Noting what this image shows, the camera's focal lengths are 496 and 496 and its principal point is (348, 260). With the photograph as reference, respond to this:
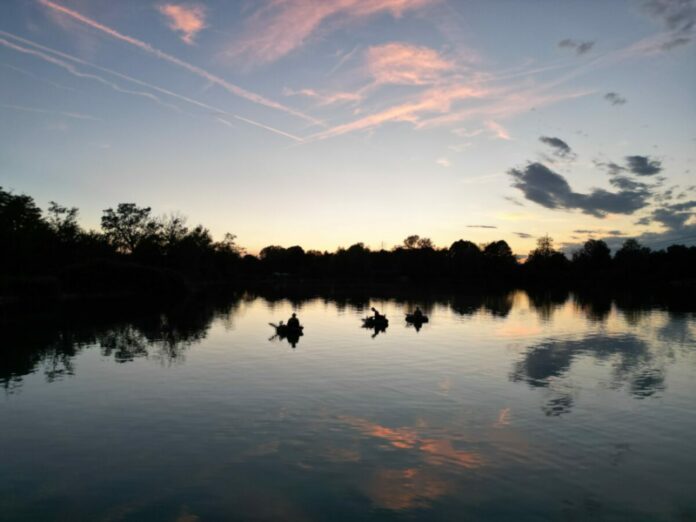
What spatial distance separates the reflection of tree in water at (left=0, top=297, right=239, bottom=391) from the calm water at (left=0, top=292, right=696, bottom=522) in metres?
0.39

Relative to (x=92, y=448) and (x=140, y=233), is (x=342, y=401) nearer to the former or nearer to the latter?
(x=92, y=448)

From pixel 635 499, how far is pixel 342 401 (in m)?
12.9

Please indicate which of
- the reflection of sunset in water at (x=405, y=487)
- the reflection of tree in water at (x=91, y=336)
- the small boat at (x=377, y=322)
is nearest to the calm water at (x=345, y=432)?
the reflection of sunset in water at (x=405, y=487)

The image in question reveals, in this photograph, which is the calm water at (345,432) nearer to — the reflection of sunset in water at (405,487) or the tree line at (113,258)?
the reflection of sunset in water at (405,487)

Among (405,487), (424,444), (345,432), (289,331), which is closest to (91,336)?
(289,331)

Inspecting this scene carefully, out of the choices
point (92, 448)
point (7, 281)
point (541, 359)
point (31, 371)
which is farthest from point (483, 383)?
point (7, 281)

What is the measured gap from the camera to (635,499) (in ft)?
46.0

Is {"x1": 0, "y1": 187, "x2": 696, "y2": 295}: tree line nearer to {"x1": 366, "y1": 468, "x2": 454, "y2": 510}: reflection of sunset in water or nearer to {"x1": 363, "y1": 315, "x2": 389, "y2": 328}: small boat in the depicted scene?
{"x1": 363, "y1": 315, "x2": 389, "y2": 328}: small boat

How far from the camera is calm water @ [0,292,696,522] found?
13.6 m

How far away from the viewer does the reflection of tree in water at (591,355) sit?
87.2ft

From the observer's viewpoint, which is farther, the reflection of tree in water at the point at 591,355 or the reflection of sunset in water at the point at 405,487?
the reflection of tree in water at the point at 591,355

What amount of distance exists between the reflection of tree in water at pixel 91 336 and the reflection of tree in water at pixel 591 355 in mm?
24372

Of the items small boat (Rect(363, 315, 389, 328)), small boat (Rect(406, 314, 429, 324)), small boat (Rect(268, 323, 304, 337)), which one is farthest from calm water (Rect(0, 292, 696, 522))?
small boat (Rect(406, 314, 429, 324))

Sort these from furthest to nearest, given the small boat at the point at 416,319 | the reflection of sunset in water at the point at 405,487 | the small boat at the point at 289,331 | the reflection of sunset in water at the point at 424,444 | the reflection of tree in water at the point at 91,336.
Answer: the small boat at the point at 416,319 < the small boat at the point at 289,331 < the reflection of tree in water at the point at 91,336 < the reflection of sunset in water at the point at 424,444 < the reflection of sunset in water at the point at 405,487
